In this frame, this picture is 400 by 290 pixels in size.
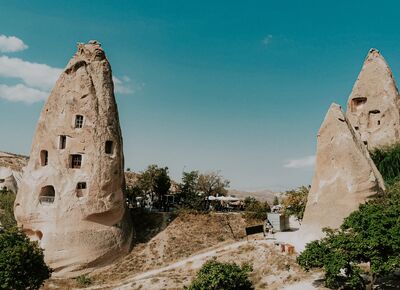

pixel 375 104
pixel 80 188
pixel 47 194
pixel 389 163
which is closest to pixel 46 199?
pixel 47 194

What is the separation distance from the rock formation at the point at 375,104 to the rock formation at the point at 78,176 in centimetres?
2522

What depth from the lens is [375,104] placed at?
1736 inches

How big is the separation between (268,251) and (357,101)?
79.7 feet

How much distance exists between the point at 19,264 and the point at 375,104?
3644 centimetres

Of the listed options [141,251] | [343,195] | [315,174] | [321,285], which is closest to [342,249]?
[321,285]

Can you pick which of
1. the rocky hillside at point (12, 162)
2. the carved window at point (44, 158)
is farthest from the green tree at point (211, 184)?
the rocky hillside at point (12, 162)

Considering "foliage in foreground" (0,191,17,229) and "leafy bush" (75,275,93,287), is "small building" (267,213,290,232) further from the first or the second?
"foliage in foreground" (0,191,17,229)

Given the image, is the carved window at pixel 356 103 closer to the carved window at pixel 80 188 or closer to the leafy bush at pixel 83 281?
the carved window at pixel 80 188

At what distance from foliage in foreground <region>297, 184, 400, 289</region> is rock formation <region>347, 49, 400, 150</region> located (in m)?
22.9

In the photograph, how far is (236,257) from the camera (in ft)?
96.2

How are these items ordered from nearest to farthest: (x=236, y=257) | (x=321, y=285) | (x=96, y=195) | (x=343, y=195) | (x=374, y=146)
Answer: (x=321, y=285) → (x=343, y=195) → (x=236, y=257) → (x=96, y=195) → (x=374, y=146)

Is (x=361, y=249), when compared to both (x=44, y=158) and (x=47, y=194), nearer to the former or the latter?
(x=47, y=194)

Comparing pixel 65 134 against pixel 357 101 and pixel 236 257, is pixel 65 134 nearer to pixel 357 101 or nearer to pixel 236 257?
pixel 236 257

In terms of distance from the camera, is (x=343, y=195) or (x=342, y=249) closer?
(x=342, y=249)
